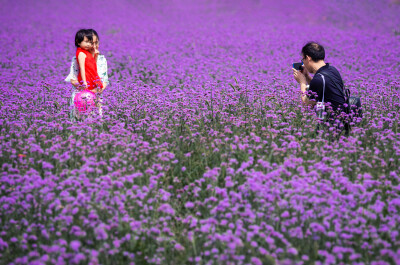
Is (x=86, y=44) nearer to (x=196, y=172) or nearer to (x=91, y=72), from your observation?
(x=91, y=72)

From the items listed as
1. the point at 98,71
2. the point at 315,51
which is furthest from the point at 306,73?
the point at 98,71

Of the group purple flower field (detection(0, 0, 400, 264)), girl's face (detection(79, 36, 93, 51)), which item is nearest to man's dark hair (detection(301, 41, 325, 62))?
purple flower field (detection(0, 0, 400, 264))

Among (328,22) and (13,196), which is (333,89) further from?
(328,22)

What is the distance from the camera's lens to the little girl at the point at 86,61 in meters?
5.47

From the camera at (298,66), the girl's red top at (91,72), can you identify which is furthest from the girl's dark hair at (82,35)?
the camera at (298,66)

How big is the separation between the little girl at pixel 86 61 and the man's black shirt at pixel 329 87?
2.77 meters

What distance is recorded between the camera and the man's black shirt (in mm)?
4934

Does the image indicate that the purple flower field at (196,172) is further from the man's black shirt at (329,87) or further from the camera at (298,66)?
the camera at (298,66)

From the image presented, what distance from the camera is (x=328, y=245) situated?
2.70m

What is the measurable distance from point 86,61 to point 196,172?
8.08 feet

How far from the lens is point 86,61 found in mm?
5555

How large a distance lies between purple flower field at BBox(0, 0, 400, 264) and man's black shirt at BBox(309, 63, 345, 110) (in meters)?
0.33

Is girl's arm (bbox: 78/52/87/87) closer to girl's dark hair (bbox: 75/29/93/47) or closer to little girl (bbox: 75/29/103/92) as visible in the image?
little girl (bbox: 75/29/103/92)

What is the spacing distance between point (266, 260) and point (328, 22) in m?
20.6
